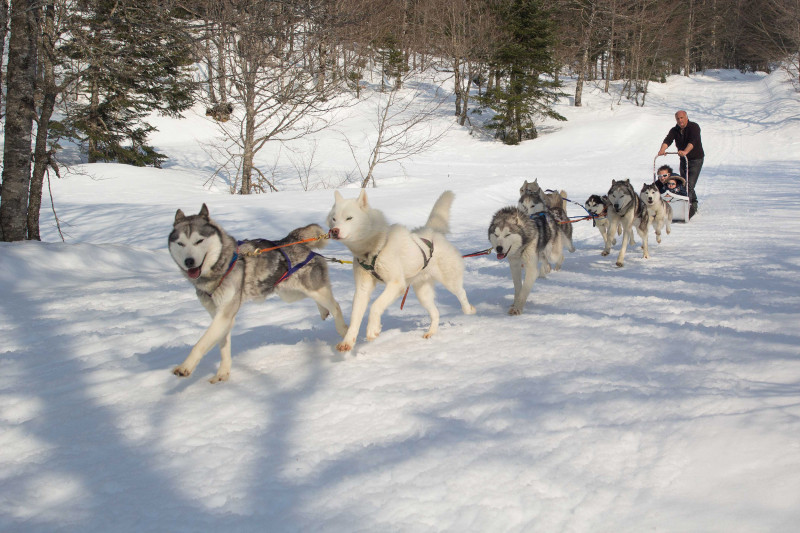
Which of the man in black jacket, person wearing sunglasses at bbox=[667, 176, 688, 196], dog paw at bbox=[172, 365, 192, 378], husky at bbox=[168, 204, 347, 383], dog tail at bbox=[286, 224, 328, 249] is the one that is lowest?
dog paw at bbox=[172, 365, 192, 378]

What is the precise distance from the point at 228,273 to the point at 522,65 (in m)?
27.0

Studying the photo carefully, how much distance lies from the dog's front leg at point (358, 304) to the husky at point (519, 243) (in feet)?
4.41

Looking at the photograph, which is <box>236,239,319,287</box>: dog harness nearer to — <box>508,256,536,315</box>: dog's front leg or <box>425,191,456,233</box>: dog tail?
<box>425,191,456,233</box>: dog tail

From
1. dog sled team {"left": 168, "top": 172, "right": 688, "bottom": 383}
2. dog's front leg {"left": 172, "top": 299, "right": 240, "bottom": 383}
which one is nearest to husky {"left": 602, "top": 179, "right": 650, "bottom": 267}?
dog sled team {"left": 168, "top": 172, "right": 688, "bottom": 383}

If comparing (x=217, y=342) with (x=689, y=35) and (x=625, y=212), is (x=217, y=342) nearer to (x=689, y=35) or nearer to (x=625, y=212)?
(x=625, y=212)

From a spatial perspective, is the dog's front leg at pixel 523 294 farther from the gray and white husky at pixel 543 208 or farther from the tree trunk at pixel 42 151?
the tree trunk at pixel 42 151

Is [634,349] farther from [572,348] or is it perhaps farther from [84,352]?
[84,352]

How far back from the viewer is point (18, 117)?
6.69m

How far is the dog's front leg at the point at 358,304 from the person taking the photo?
3451 millimetres

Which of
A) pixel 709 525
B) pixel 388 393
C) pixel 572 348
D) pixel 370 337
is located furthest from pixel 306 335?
pixel 709 525

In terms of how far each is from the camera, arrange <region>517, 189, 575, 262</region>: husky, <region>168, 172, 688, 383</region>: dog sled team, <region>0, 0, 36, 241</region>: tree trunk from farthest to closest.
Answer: <region>0, 0, 36, 241</region>: tree trunk
<region>517, 189, 575, 262</region>: husky
<region>168, 172, 688, 383</region>: dog sled team

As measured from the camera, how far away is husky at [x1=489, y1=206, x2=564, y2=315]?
468cm

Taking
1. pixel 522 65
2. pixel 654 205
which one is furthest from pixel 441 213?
pixel 522 65

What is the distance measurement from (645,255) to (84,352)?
20.7ft
